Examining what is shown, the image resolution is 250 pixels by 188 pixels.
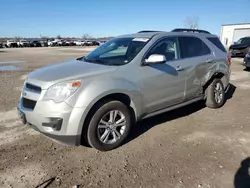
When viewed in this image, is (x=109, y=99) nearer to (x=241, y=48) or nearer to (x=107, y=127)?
(x=107, y=127)

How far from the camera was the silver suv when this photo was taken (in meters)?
3.28

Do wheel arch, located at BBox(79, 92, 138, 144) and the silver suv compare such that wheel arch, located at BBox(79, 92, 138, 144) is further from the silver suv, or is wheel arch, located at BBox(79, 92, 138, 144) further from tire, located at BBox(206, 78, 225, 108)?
tire, located at BBox(206, 78, 225, 108)

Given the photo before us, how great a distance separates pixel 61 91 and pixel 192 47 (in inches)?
118

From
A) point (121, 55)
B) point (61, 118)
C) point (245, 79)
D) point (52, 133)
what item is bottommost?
point (245, 79)

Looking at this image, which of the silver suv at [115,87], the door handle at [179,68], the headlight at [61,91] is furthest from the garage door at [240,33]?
the headlight at [61,91]

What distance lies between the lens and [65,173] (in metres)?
3.12

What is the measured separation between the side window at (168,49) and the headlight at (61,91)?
154 cm

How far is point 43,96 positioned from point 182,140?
2388 millimetres

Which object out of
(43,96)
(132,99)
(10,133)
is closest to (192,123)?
(132,99)

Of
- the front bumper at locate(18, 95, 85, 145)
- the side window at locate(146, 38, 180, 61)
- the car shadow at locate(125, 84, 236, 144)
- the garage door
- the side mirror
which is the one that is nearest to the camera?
the front bumper at locate(18, 95, 85, 145)

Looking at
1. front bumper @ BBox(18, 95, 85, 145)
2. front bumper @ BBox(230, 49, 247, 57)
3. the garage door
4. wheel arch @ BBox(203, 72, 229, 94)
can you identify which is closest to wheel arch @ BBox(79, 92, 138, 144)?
front bumper @ BBox(18, 95, 85, 145)

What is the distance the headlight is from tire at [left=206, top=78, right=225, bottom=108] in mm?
3353

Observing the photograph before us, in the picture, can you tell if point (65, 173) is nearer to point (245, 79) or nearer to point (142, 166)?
point (142, 166)

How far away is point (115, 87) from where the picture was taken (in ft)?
11.6
